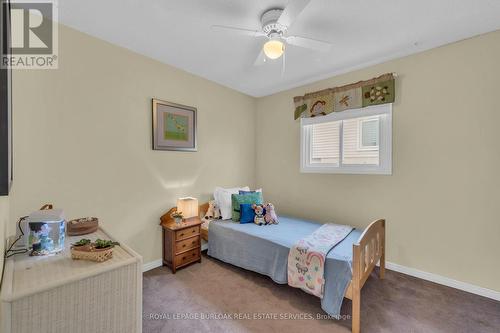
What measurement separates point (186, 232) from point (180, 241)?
121 millimetres

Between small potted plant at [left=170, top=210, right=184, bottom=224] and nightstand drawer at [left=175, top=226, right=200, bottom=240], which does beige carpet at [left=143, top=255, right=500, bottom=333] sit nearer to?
nightstand drawer at [left=175, top=226, right=200, bottom=240]

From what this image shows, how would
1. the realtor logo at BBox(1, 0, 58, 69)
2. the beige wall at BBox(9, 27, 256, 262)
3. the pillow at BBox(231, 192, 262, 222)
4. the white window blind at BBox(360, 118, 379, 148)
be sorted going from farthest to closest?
the pillow at BBox(231, 192, 262, 222), the white window blind at BBox(360, 118, 379, 148), the beige wall at BBox(9, 27, 256, 262), the realtor logo at BBox(1, 0, 58, 69)

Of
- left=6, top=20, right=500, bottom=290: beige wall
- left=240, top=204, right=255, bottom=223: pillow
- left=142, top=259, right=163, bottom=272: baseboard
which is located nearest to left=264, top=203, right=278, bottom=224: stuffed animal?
left=240, top=204, right=255, bottom=223: pillow

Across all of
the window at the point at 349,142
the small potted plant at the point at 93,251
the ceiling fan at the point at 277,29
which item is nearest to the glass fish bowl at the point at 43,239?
the small potted plant at the point at 93,251

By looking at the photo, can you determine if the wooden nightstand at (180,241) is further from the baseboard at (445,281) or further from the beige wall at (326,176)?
the baseboard at (445,281)

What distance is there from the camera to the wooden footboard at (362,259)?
167 centimetres

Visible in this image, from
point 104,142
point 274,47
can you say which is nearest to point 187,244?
point 104,142

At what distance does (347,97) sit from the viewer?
287 centimetres

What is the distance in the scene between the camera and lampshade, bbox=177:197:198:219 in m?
2.72

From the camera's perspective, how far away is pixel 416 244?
2465 mm

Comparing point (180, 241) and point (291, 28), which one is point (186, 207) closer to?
point (180, 241)

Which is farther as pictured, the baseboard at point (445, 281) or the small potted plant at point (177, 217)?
the small potted plant at point (177, 217)

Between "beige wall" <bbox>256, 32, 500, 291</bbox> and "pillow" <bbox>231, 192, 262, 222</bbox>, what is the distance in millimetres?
1151

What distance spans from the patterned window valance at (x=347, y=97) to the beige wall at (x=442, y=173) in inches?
4.9
